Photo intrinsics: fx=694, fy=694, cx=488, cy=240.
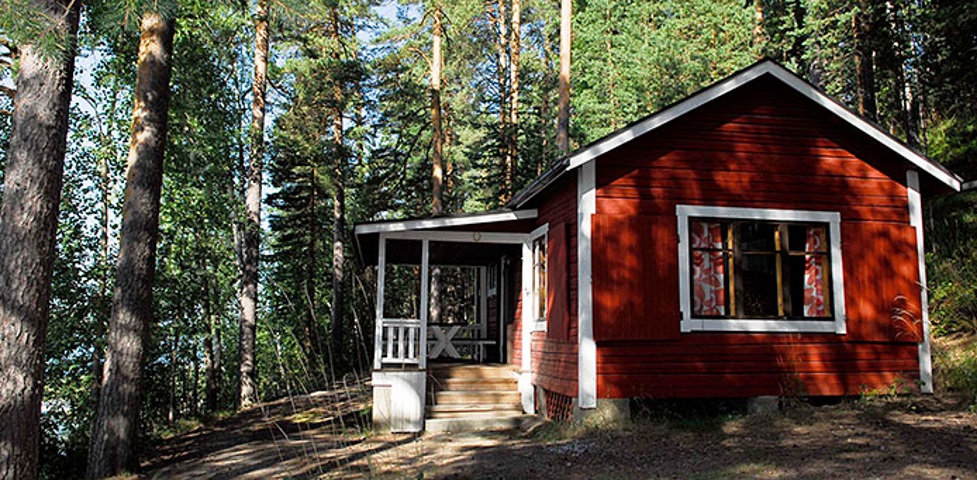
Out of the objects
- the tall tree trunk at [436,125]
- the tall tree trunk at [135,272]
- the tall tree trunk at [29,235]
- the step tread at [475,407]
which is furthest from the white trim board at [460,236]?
the tall tree trunk at [436,125]

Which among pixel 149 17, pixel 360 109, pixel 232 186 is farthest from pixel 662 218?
pixel 360 109

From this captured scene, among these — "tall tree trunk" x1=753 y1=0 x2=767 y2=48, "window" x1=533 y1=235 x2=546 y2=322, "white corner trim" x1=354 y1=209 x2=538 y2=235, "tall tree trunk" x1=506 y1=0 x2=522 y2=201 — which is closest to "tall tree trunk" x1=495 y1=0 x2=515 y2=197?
"tall tree trunk" x1=506 y1=0 x2=522 y2=201

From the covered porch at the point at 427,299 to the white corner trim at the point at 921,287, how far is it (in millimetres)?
5227

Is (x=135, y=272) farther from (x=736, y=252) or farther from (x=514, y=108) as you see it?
(x=514, y=108)

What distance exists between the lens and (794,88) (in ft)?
29.9

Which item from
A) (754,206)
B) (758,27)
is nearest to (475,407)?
(754,206)

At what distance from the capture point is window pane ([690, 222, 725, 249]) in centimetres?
901

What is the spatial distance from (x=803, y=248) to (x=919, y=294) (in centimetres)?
162

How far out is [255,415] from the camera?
13.8m

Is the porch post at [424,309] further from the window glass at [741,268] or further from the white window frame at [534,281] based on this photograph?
the window glass at [741,268]

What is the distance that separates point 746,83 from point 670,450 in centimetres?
486

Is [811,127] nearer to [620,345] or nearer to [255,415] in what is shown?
[620,345]

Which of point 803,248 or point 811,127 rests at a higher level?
point 811,127

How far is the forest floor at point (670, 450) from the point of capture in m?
6.26
